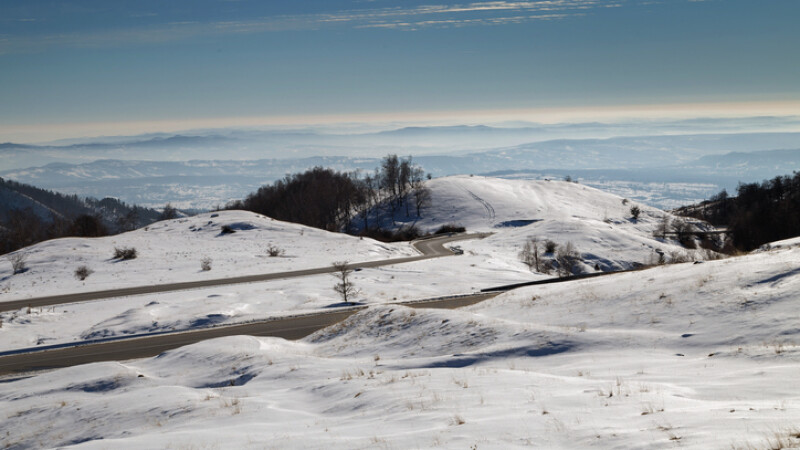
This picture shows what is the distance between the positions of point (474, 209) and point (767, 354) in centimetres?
11196

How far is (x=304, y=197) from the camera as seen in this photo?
121 m

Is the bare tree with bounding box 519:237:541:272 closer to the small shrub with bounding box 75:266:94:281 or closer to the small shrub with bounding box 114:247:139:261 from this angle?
the small shrub with bounding box 114:247:139:261

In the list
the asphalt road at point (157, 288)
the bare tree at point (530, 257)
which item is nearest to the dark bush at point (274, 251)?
the asphalt road at point (157, 288)

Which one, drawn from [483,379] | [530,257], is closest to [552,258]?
[530,257]

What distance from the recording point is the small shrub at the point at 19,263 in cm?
4259

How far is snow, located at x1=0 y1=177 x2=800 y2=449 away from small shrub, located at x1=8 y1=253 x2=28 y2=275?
20147mm

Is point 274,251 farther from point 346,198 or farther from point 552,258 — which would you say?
point 346,198

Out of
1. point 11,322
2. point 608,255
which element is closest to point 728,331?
point 11,322

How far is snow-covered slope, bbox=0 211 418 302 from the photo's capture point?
39812 millimetres

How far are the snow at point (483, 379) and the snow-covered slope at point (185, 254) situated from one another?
14764 mm

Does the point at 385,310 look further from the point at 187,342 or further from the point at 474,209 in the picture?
the point at 474,209

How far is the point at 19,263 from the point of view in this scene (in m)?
43.1

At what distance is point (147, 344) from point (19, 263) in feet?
97.0

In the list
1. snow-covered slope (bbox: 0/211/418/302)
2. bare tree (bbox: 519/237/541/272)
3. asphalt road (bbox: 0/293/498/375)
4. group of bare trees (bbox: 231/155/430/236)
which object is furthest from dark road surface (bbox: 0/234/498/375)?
group of bare trees (bbox: 231/155/430/236)
